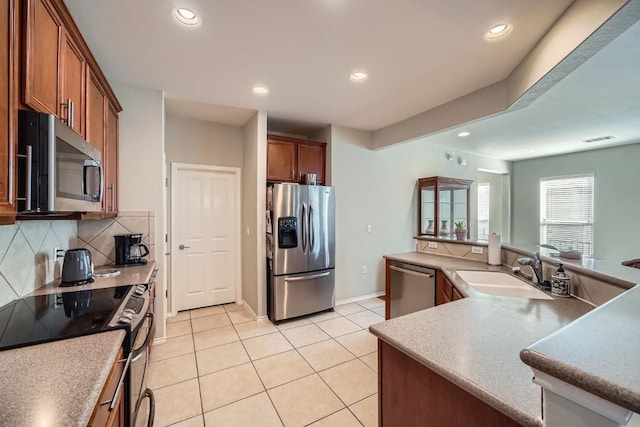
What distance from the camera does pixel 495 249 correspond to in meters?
2.49

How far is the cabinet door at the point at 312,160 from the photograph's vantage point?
375 cm

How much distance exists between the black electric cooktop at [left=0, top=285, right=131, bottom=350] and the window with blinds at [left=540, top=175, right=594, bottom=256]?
Result: 6.56 m

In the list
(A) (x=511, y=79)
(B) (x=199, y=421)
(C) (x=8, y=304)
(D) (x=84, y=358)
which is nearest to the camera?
(D) (x=84, y=358)

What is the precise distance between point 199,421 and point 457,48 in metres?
3.21

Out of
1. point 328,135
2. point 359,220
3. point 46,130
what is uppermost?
point 328,135

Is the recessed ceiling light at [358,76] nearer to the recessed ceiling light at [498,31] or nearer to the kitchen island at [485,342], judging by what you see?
the recessed ceiling light at [498,31]

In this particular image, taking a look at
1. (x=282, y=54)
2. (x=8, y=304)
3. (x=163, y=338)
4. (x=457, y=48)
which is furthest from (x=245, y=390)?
(x=457, y=48)

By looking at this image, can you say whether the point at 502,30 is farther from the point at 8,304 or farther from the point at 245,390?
the point at 8,304

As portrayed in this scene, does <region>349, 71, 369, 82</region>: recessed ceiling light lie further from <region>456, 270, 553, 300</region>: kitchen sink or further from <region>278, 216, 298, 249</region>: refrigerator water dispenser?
<region>456, 270, 553, 300</region>: kitchen sink

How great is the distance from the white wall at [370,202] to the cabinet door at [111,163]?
2.52 metres

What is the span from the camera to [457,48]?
2.01m

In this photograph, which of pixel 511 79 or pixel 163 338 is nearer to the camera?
pixel 511 79

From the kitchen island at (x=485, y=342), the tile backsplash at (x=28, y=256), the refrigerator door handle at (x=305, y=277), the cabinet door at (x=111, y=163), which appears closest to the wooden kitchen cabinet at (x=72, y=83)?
the cabinet door at (x=111, y=163)

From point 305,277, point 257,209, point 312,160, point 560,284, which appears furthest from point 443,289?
point 312,160
